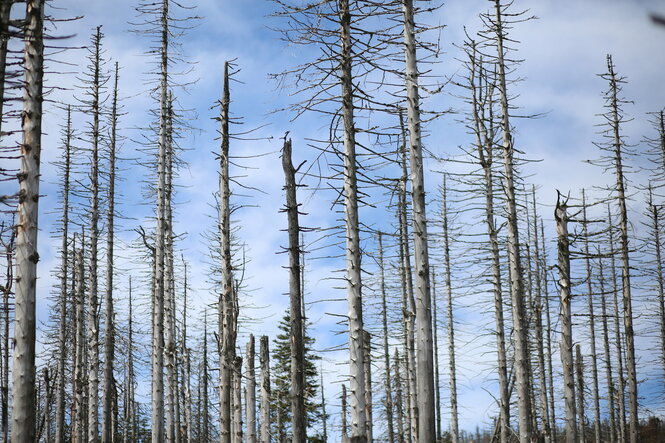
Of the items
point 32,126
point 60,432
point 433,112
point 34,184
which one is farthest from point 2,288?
point 60,432

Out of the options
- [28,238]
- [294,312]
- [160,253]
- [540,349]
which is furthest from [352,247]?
[540,349]

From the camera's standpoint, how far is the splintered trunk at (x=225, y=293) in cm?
1587

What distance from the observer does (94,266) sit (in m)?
21.8

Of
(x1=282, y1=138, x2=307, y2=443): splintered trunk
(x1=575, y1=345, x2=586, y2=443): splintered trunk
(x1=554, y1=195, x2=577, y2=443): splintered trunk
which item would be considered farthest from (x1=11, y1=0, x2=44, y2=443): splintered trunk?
(x1=575, y1=345, x2=586, y2=443): splintered trunk

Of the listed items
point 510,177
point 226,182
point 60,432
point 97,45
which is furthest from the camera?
point 60,432

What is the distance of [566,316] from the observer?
13477 millimetres

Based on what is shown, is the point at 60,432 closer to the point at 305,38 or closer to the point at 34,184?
the point at 34,184

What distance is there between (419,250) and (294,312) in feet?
9.53

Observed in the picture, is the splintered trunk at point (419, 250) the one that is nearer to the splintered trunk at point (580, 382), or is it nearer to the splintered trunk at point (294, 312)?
the splintered trunk at point (294, 312)

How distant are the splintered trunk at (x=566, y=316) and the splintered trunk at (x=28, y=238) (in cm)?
1044

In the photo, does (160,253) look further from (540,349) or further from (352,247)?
(540,349)

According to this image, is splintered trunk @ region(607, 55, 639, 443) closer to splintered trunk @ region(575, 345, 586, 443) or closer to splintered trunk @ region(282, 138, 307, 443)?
splintered trunk @ region(575, 345, 586, 443)

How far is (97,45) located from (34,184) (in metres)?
15.5

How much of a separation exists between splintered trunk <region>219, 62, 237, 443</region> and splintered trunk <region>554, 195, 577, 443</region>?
8019mm
